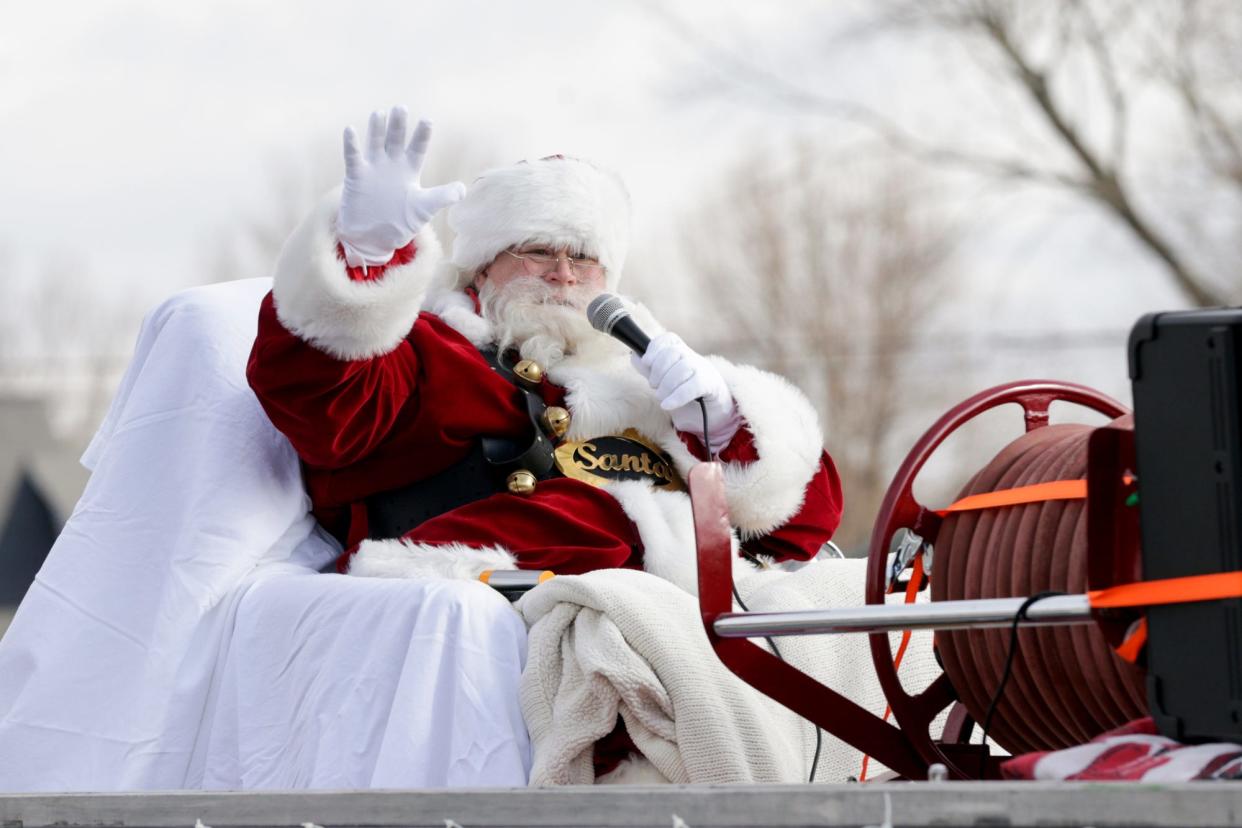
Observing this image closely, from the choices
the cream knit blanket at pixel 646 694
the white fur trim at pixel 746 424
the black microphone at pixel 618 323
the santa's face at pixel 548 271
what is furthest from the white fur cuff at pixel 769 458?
the cream knit blanket at pixel 646 694

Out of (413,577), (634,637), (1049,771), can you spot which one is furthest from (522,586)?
(1049,771)

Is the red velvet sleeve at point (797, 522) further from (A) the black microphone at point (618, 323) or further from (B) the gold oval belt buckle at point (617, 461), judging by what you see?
(A) the black microphone at point (618, 323)

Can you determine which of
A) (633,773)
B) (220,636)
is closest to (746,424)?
(633,773)

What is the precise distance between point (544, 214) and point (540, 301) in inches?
7.5

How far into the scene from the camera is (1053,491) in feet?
7.30

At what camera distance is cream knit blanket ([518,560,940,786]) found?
2.39m

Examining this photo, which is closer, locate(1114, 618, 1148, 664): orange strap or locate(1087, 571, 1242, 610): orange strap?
locate(1087, 571, 1242, 610): orange strap

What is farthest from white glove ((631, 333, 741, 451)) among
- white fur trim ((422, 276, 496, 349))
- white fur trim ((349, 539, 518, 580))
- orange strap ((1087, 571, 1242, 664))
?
orange strap ((1087, 571, 1242, 664))

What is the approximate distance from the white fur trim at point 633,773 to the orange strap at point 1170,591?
35.3 inches

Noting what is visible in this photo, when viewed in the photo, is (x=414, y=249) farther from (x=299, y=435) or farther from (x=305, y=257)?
(x=299, y=435)

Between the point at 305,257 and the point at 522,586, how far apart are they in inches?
26.7

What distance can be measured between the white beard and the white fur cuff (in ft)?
1.05

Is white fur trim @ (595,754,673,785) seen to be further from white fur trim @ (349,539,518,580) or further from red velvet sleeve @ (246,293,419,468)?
red velvet sleeve @ (246,293,419,468)

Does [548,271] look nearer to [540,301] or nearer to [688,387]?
[540,301]
